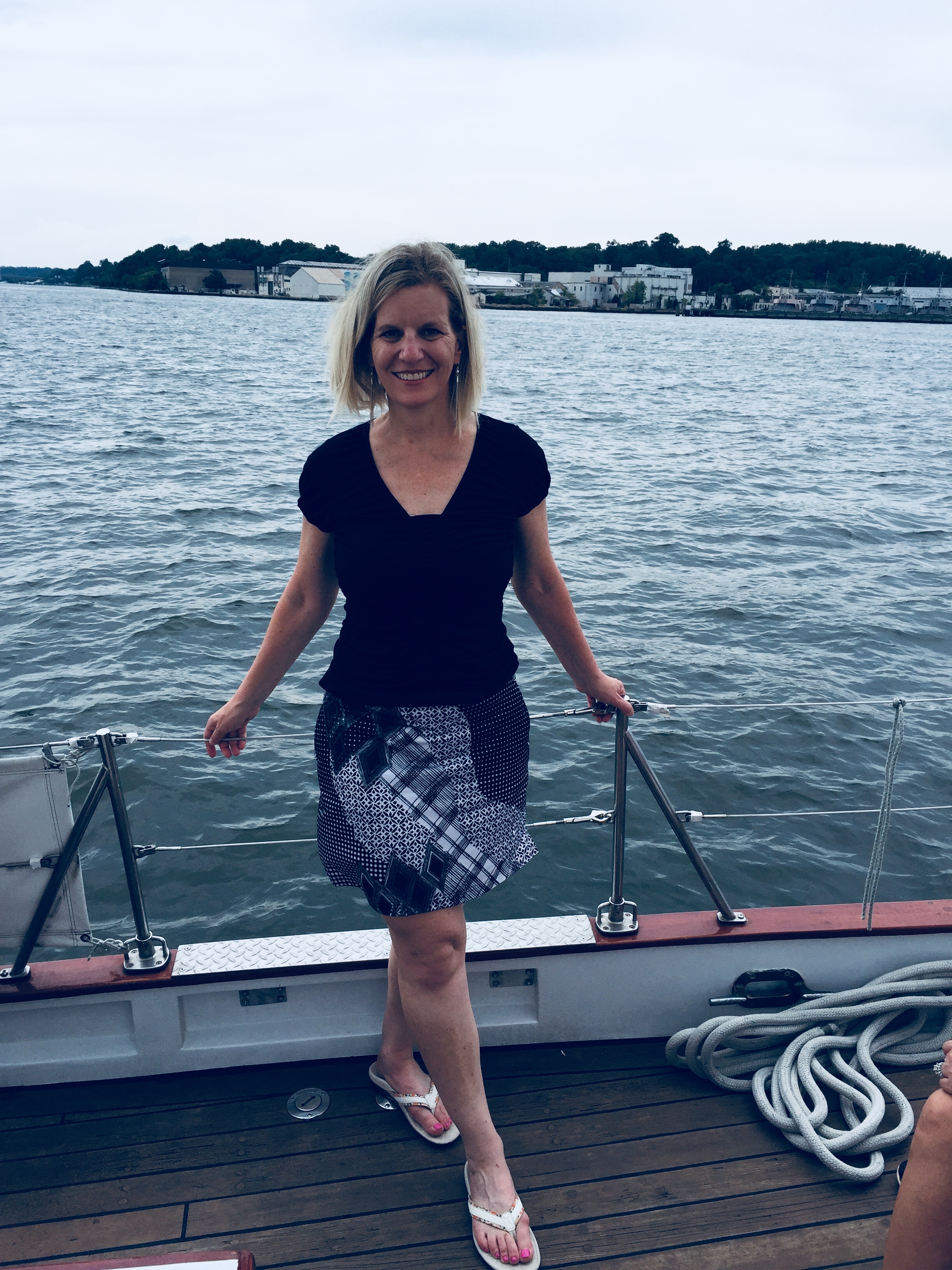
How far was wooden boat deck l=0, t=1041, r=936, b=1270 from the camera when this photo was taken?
204cm

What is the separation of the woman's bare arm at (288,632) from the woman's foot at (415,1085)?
0.91 m

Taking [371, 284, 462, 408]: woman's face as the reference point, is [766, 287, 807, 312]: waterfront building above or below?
below

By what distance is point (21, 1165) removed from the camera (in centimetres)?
224

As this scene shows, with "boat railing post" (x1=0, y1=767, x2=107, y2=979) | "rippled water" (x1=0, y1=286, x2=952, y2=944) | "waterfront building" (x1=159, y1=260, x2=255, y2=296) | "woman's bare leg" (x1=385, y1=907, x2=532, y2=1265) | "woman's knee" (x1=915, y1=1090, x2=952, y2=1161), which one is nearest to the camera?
"woman's knee" (x1=915, y1=1090, x2=952, y2=1161)

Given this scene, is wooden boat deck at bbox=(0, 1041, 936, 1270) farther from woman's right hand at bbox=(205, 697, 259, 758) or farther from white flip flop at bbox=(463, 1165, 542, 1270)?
woman's right hand at bbox=(205, 697, 259, 758)

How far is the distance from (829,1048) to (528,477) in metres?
1.65

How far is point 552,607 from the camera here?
84.1 inches

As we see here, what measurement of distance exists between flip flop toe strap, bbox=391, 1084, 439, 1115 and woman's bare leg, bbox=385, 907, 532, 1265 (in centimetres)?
26

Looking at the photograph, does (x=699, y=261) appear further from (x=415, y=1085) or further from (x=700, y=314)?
(x=415, y=1085)

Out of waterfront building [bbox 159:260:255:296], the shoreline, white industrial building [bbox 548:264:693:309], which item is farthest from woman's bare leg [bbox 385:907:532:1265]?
waterfront building [bbox 159:260:255:296]

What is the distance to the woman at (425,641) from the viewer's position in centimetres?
183

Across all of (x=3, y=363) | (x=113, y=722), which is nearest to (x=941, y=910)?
(x=113, y=722)

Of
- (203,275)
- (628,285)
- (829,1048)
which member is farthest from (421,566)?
(203,275)

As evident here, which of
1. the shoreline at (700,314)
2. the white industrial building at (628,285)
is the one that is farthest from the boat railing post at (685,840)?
the white industrial building at (628,285)
